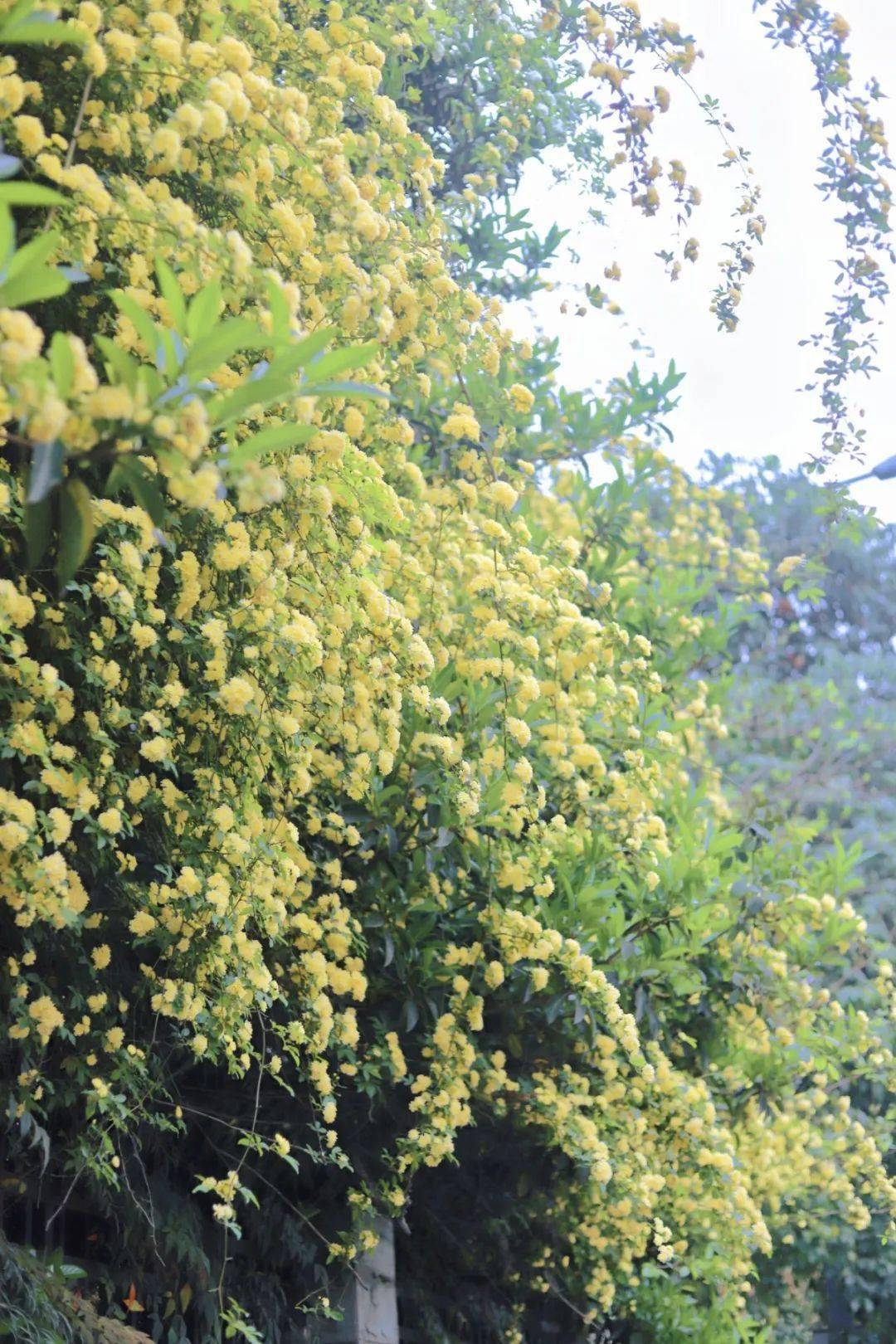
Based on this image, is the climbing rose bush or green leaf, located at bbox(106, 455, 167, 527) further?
the climbing rose bush

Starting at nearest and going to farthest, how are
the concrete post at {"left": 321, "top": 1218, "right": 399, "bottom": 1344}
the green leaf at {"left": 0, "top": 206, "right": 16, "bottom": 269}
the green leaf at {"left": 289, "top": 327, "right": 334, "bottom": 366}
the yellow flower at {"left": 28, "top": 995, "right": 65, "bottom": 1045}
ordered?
1. the green leaf at {"left": 0, "top": 206, "right": 16, "bottom": 269}
2. the green leaf at {"left": 289, "top": 327, "right": 334, "bottom": 366}
3. the yellow flower at {"left": 28, "top": 995, "right": 65, "bottom": 1045}
4. the concrete post at {"left": 321, "top": 1218, "right": 399, "bottom": 1344}

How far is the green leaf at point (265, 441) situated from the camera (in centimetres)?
150

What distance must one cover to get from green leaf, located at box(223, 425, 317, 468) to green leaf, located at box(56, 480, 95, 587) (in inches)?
5.9

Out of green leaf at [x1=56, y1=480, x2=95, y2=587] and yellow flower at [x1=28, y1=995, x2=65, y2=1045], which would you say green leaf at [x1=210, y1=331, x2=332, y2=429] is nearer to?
green leaf at [x1=56, y1=480, x2=95, y2=587]

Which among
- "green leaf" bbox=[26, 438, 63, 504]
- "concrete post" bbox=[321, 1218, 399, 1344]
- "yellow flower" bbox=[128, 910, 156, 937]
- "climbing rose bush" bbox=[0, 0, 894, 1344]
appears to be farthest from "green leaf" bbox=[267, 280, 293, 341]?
"concrete post" bbox=[321, 1218, 399, 1344]

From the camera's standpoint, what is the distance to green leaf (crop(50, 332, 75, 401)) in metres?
1.39

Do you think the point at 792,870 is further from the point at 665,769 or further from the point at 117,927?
the point at 117,927

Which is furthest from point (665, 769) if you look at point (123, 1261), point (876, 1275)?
point (876, 1275)

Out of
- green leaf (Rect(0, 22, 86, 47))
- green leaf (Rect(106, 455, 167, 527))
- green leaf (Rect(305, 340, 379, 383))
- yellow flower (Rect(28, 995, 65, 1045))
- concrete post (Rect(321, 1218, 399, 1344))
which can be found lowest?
concrete post (Rect(321, 1218, 399, 1344))

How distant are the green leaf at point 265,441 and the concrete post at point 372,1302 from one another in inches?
129

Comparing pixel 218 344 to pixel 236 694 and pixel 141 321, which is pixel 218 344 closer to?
pixel 141 321

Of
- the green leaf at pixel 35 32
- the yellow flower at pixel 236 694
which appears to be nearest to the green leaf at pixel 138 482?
the green leaf at pixel 35 32

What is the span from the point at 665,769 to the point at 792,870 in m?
0.85

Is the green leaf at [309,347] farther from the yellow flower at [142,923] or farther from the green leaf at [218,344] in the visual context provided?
the yellow flower at [142,923]
